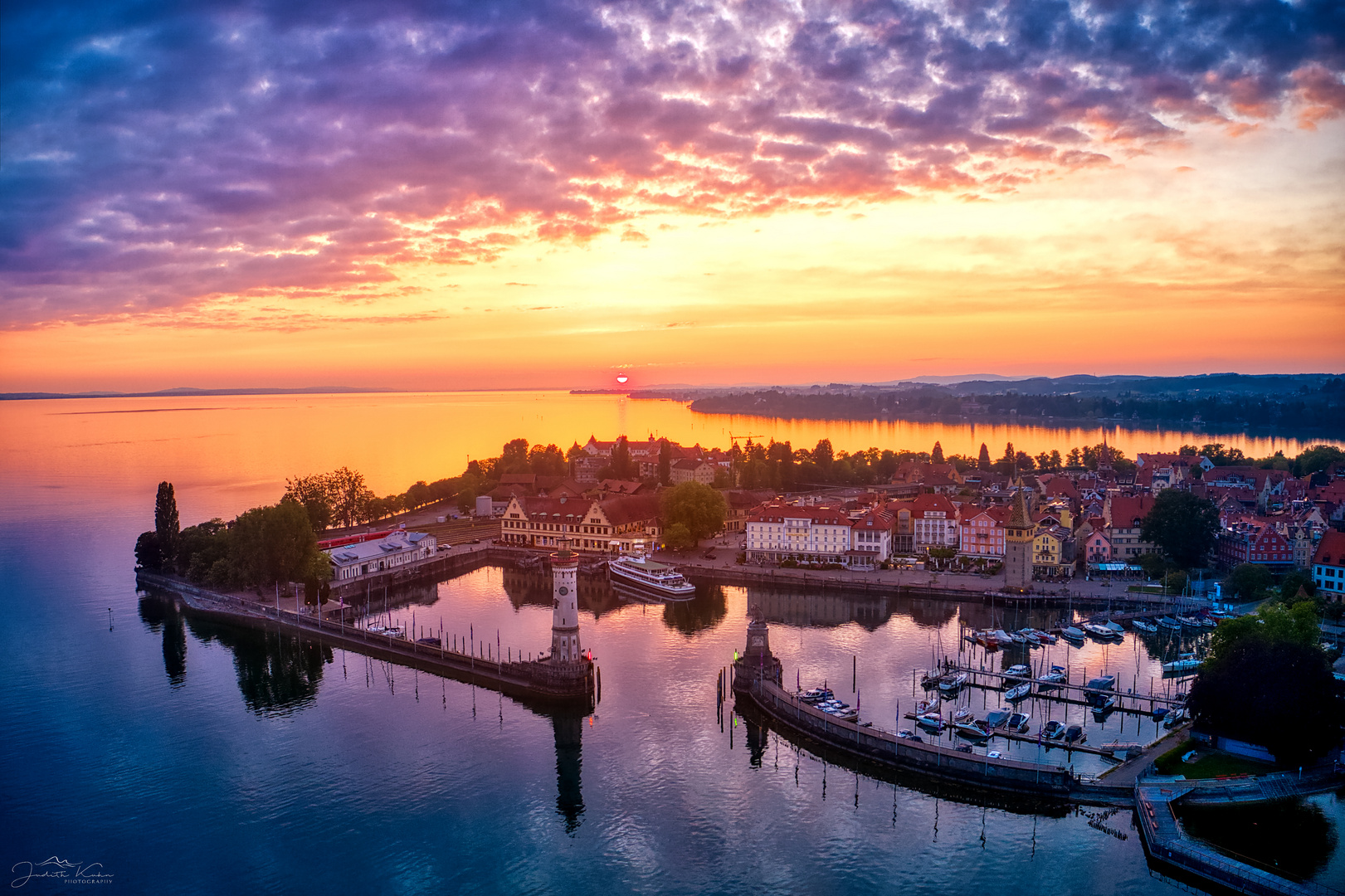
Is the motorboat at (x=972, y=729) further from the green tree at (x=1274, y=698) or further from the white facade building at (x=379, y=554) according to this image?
the white facade building at (x=379, y=554)

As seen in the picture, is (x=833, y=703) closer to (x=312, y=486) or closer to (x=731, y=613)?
(x=731, y=613)

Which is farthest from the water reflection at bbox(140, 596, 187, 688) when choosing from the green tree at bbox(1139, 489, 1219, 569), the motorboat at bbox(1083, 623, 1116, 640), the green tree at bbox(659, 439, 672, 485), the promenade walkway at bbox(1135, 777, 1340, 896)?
the green tree at bbox(1139, 489, 1219, 569)

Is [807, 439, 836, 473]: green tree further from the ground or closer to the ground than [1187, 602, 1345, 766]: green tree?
further from the ground

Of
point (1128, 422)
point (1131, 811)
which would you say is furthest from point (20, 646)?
point (1128, 422)

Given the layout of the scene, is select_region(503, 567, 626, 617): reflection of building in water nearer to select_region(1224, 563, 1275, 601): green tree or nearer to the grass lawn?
the grass lawn

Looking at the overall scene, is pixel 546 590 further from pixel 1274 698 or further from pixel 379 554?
pixel 1274 698

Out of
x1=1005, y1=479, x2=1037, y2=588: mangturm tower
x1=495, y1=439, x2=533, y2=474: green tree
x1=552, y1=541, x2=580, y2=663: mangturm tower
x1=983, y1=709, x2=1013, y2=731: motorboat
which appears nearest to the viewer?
x1=983, y1=709, x2=1013, y2=731: motorboat
